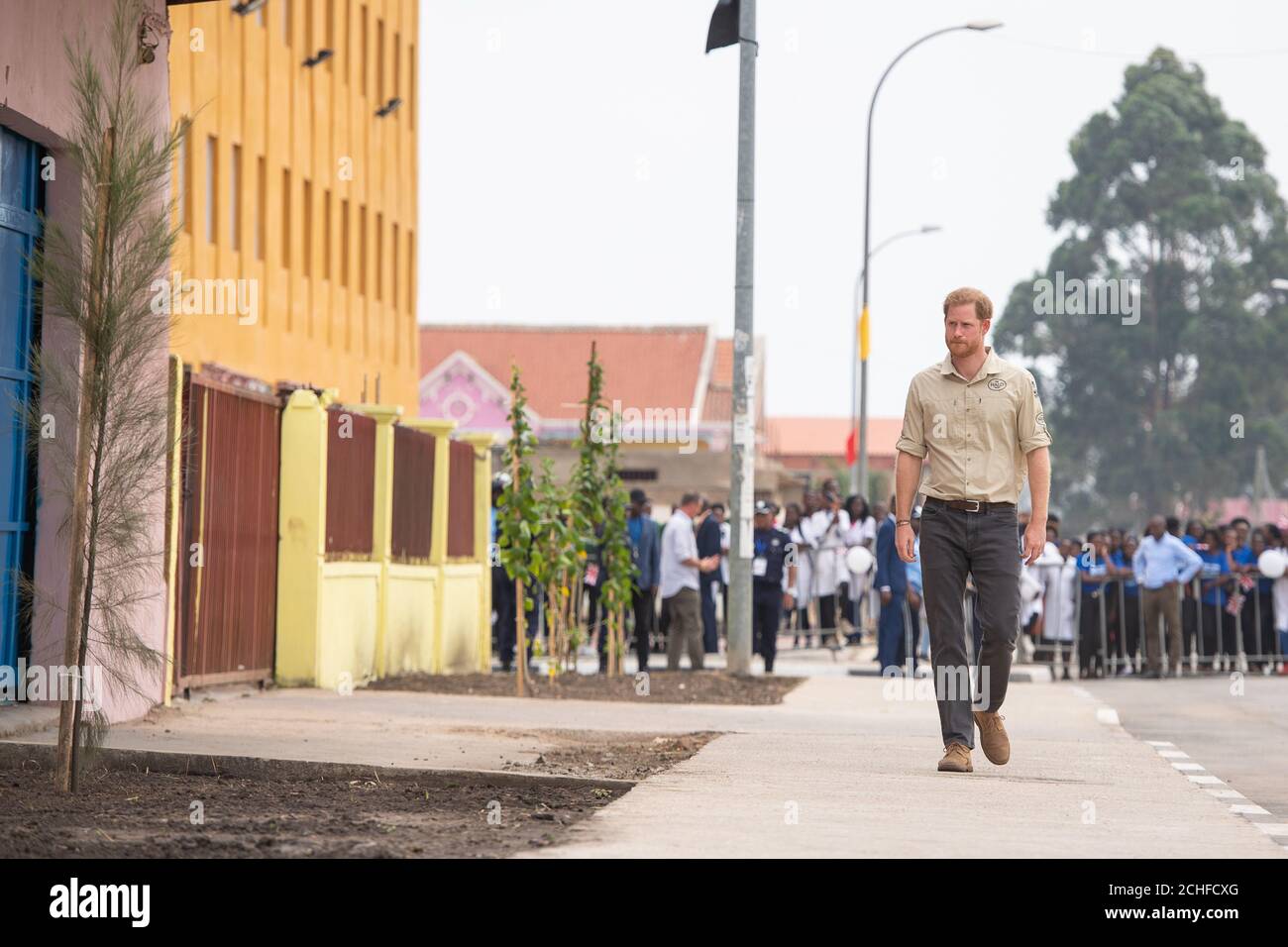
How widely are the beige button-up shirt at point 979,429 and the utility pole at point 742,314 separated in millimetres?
9545

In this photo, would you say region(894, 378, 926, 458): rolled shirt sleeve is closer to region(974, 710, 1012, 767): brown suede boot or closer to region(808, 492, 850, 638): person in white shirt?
region(974, 710, 1012, 767): brown suede boot

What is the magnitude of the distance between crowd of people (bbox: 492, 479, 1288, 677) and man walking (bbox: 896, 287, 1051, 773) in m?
10.2

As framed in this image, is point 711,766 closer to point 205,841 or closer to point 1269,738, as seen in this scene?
point 205,841

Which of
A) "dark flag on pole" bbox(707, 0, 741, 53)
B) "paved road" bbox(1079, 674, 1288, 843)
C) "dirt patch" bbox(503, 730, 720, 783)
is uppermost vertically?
"dark flag on pole" bbox(707, 0, 741, 53)

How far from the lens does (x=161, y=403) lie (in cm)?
912

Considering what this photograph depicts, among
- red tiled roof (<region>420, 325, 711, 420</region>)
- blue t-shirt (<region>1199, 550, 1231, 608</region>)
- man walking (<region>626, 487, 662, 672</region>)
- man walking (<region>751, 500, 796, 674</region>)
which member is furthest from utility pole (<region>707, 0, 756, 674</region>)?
red tiled roof (<region>420, 325, 711, 420</region>)

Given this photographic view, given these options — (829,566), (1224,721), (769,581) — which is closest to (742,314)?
(769,581)

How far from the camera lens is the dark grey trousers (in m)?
10.0

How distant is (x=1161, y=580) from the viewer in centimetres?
2588

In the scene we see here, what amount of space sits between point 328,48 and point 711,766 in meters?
27.1

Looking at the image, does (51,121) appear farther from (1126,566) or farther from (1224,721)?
(1126,566)

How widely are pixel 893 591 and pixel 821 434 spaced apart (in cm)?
12386
